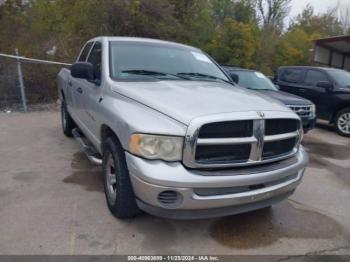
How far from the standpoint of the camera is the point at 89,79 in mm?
4273

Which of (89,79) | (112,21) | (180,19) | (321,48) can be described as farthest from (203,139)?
(321,48)

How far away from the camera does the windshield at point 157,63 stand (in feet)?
13.5

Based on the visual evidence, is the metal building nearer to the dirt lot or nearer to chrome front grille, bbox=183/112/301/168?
the dirt lot

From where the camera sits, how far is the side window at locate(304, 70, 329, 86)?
970cm

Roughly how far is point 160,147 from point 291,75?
859 cm

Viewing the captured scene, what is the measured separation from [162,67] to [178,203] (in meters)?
1.97

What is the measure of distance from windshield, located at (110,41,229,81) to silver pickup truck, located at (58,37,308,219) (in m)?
0.03

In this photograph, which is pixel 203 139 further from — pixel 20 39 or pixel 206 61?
pixel 20 39

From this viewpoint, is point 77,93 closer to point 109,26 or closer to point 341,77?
point 341,77

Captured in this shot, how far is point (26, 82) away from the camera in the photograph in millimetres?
10125

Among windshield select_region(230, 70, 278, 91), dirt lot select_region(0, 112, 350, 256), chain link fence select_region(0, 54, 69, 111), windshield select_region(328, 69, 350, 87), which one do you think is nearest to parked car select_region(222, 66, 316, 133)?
windshield select_region(230, 70, 278, 91)

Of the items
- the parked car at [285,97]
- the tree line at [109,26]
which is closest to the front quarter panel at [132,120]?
the parked car at [285,97]

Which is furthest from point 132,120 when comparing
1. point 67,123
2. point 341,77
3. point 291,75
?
point 291,75

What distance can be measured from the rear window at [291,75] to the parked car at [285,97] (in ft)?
5.40
